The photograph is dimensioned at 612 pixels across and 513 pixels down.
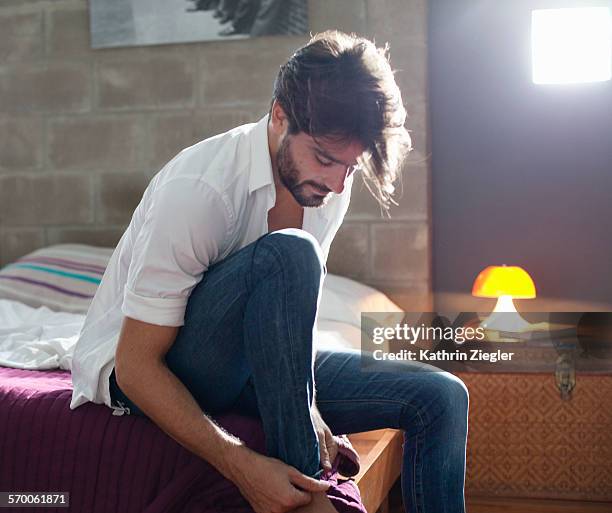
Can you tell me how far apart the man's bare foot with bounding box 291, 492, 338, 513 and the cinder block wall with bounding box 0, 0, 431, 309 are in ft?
5.47

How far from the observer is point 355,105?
1190 millimetres

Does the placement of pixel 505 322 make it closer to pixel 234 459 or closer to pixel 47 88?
pixel 234 459

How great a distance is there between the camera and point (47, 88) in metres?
3.06

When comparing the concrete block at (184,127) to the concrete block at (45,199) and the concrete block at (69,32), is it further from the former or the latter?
the concrete block at (69,32)

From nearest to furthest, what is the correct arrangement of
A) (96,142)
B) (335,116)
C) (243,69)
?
1. (335,116)
2. (243,69)
3. (96,142)

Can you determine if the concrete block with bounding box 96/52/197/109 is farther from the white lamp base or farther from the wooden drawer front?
the wooden drawer front

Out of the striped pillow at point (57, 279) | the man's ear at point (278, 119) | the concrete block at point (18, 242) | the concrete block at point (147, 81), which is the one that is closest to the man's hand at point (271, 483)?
the man's ear at point (278, 119)

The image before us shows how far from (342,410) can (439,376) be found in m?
0.17

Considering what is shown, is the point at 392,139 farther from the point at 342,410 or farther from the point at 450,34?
the point at 450,34

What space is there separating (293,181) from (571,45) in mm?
1803

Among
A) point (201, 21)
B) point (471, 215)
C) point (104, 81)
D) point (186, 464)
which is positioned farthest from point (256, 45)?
point (186, 464)

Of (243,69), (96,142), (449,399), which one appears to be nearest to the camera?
(449,399)

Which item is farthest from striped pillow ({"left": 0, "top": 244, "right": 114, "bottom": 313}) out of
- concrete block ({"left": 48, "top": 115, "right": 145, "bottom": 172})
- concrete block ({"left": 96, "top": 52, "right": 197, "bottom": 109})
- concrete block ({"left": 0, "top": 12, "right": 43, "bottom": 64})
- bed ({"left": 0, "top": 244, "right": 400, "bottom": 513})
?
bed ({"left": 0, "top": 244, "right": 400, "bottom": 513})

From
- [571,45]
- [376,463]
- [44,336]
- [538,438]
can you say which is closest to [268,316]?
[376,463]
